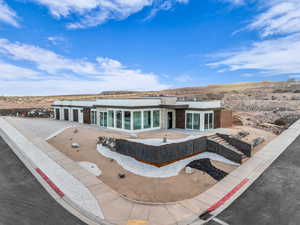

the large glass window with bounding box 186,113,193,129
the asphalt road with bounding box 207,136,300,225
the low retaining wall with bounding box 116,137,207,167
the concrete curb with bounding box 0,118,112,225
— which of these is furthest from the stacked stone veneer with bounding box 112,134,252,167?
the large glass window with bounding box 186,113,193,129

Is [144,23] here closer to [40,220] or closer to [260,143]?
[260,143]

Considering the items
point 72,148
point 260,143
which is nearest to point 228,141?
point 260,143

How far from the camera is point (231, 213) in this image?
7484 millimetres

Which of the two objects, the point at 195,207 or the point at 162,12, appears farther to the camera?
the point at 162,12

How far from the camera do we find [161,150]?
463 inches

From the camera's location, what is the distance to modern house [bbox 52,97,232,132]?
65.5 feet

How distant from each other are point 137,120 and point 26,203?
44.2 ft

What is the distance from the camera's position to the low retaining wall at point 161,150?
11731 millimetres

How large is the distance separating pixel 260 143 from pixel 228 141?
5146 mm

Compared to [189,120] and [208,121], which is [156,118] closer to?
[189,120]

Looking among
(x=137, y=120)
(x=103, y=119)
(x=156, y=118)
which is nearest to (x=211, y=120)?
(x=156, y=118)

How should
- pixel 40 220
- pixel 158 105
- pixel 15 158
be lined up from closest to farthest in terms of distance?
1. pixel 40 220
2. pixel 15 158
3. pixel 158 105

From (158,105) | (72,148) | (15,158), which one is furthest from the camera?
(158,105)

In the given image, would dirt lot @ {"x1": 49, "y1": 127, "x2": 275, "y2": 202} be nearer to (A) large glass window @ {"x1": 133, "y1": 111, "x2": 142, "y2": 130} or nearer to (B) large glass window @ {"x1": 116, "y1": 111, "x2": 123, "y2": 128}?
(A) large glass window @ {"x1": 133, "y1": 111, "x2": 142, "y2": 130}
